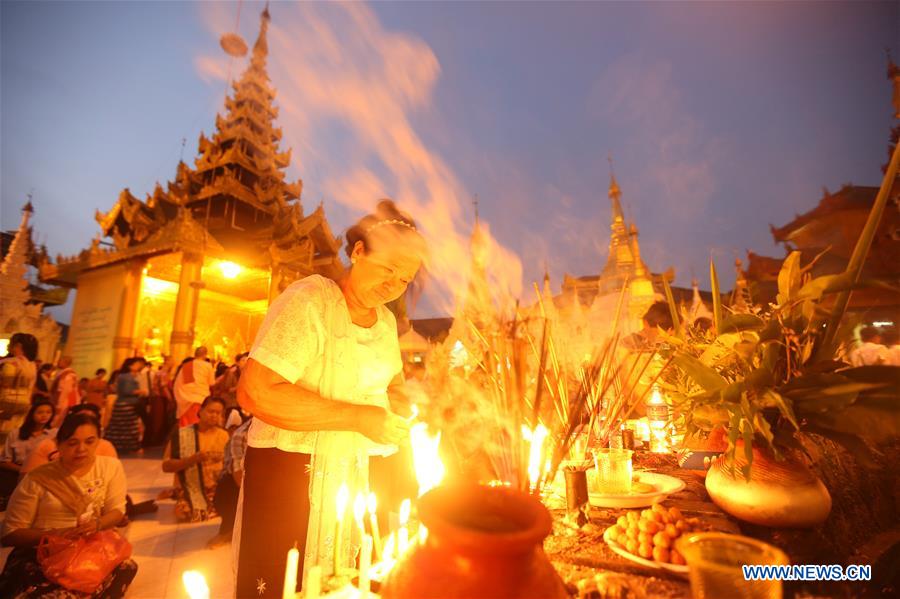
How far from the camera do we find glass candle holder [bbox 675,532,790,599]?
3.11ft

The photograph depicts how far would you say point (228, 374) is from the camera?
389 inches

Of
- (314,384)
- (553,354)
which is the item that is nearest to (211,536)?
(314,384)

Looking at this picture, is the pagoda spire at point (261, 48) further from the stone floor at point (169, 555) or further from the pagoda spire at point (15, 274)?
the stone floor at point (169, 555)

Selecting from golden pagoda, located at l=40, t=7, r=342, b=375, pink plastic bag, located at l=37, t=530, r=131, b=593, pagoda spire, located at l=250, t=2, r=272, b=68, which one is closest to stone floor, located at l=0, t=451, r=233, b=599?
pink plastic bag, located at l=37, t=530, r=131, b=593

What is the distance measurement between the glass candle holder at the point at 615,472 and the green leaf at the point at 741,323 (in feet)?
2.50

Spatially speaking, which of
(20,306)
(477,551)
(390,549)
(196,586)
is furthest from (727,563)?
(20,306)

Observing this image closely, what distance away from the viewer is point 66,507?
138 inches

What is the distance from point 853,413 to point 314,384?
2138 mm

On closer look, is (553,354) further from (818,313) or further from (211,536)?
(211,536)

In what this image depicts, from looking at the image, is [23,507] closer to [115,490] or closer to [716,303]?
[115,490]

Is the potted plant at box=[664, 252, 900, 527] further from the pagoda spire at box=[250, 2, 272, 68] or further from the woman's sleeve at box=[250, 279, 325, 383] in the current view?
the pagoda spire at box=[250, 2, 272, 68]

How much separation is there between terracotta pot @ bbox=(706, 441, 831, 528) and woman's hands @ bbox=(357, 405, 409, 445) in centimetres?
145

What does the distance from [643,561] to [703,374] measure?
836 mm

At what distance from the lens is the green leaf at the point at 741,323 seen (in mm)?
1776
